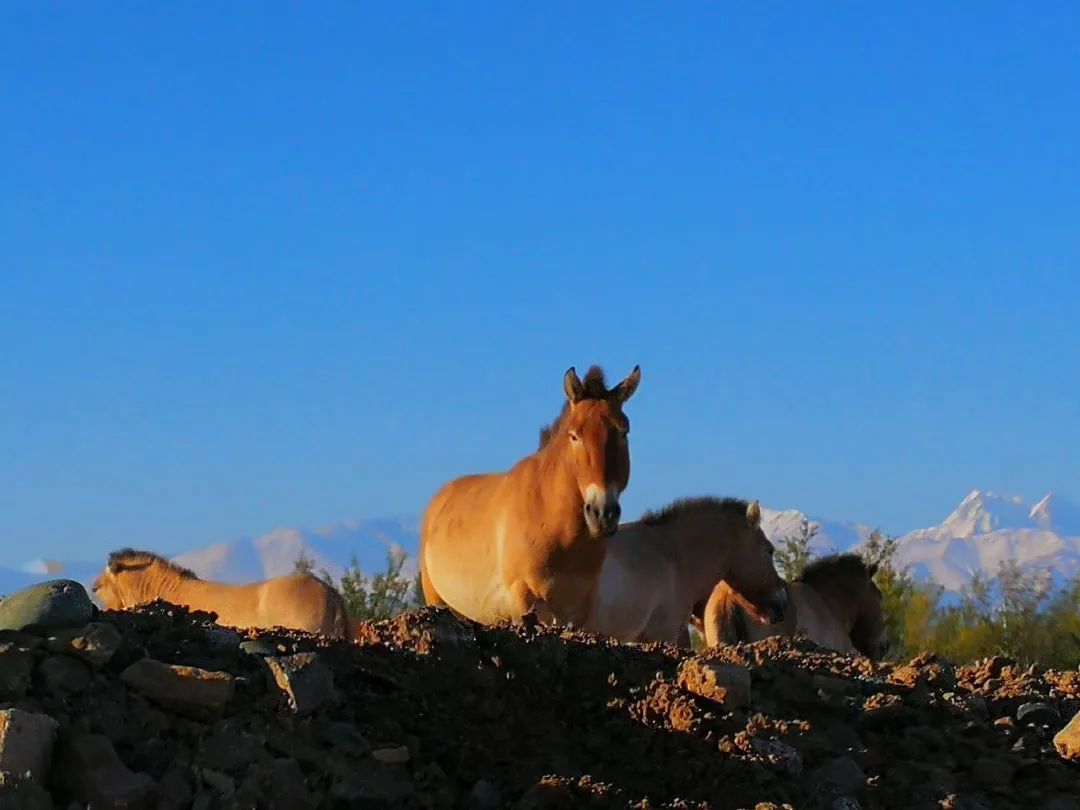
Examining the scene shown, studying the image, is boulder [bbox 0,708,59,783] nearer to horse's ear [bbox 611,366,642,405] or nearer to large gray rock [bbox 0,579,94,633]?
large gray rock [bbox 0,579,94,633]

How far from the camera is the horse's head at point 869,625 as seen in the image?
51.8 feet

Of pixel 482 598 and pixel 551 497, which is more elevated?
pixel 551 497

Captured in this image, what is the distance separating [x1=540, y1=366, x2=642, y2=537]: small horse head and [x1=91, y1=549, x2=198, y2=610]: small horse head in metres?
5.20

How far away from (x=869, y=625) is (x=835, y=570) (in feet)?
2.22

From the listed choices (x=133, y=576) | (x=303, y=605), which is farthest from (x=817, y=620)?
(x=133, y=576)

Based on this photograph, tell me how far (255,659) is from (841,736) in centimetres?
233

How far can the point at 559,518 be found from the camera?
10742mm

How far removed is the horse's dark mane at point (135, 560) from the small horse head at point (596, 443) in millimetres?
5207

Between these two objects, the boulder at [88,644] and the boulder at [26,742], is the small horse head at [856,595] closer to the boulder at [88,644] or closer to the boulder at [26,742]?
the boulder at [88,644]

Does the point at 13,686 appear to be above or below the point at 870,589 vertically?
below

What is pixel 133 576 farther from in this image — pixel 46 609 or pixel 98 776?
pixel 98 776

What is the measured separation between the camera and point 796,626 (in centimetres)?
1433

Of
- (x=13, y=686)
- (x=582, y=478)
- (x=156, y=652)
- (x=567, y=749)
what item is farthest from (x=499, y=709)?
(x=582, y=478)

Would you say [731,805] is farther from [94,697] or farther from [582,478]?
[582,478]
